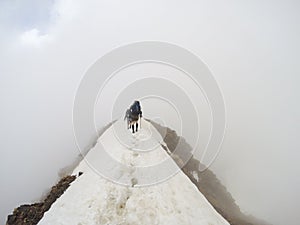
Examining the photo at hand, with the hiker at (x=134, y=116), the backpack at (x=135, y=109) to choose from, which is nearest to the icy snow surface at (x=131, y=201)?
the hiker at (x=134, y=116)

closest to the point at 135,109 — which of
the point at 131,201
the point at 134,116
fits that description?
the point at 134,116

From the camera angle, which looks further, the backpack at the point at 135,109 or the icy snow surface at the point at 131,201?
the backpack at the point at 135,109

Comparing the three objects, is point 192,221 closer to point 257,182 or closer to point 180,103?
point 180,103

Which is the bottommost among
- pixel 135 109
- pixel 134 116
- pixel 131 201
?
pixel 131 201

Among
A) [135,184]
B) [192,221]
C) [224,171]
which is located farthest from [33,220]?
[224,171]

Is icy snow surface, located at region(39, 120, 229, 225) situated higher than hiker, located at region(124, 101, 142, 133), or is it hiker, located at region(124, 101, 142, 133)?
hiker, located at region(124, 101, 142, 133)

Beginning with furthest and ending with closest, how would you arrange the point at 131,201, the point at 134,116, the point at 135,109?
1. the point at 135,109
2. the point at 134,116
3. the point at 131,201

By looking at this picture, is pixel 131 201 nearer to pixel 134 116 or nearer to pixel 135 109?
pixel 134 116

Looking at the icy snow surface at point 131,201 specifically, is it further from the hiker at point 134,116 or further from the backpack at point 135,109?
the backpack at point 135,109

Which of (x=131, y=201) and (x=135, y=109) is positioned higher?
(x=135, y=109)

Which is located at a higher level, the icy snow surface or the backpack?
the backpack

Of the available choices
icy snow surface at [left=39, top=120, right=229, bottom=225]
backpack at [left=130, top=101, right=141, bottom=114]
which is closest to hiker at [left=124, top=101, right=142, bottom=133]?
backpack at [left=130, top=101, right=141, bottom=114]

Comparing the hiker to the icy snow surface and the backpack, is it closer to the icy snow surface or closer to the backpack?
the backpack

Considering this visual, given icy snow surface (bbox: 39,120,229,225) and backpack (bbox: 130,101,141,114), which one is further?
backpack (bbox: 130,101,141,114)
